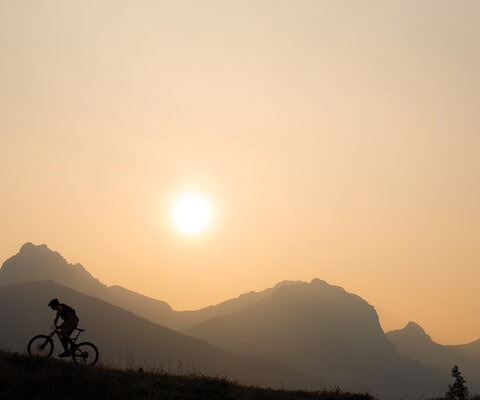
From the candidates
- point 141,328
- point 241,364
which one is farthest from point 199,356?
point 141,328

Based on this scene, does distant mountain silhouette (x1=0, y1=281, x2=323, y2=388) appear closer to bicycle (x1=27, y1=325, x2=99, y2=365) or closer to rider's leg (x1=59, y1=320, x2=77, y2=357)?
bicycle (x1=27, y1=325, x2=99, y2=365)

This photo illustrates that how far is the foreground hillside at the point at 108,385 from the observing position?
15.4m

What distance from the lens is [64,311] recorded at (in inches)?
749

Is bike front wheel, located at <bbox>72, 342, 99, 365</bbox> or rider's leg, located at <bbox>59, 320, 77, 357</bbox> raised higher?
rider's leg, located at <bbox>59, 320, 77, 357</bbox>

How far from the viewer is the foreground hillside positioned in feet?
50.5

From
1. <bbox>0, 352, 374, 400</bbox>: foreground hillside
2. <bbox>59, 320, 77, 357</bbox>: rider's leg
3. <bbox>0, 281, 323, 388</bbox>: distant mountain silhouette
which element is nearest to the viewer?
<bbox>0, 352, 374, 400</bbox>: foreground hillside

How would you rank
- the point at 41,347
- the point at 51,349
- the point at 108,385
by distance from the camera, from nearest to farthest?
the point at 108,385, the point at 51,349, the point at 41,347

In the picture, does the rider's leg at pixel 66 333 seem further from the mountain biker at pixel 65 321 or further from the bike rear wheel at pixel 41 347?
the bike rear wheel at pixel 41 347

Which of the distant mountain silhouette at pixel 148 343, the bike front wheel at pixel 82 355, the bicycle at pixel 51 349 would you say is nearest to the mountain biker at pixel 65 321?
the bicycle at pixel 51 349

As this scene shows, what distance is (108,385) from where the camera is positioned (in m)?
16.3

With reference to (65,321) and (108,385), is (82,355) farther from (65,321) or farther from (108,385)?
(108,385)

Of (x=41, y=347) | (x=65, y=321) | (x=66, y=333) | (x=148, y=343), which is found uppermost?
(x=148, y=343)

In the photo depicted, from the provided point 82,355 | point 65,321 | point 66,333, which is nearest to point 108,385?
point 82,355

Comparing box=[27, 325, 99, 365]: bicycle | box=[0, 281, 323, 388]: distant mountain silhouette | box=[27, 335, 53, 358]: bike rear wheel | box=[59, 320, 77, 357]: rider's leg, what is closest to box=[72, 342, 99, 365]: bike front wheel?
box=[27, 325, 99, 365]: bicycle
